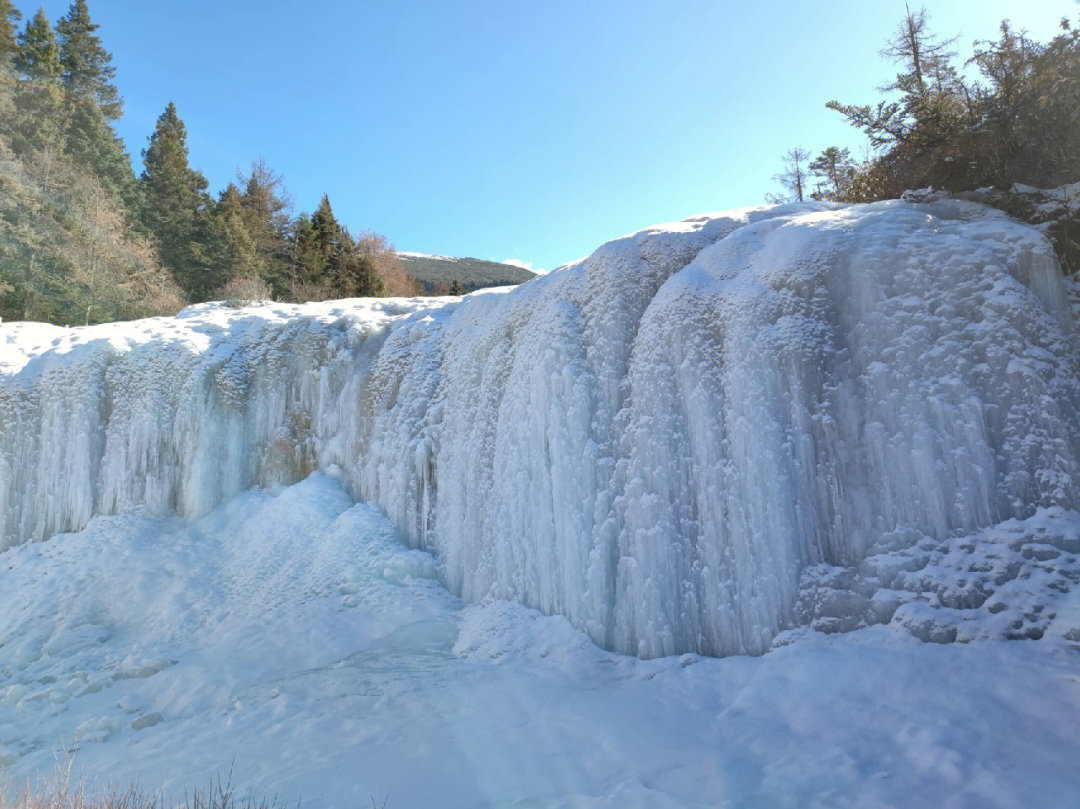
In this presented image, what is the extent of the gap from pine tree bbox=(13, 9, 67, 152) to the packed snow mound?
2239 centimetres

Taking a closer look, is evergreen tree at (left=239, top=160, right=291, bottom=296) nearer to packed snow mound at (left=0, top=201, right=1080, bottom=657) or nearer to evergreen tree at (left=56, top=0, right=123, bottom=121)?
evergreen tree at (left=56, top=0, right=123, bottom=121)

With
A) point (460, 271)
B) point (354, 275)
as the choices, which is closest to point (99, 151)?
point (354, 275)

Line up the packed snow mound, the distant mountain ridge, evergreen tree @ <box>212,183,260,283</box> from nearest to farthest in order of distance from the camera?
the packed snow mound → evergreen tree @ <box>212,183,260,283</box> → the distant mountain ridge

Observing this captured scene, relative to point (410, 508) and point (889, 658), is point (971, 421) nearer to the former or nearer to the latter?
point (889, 658)

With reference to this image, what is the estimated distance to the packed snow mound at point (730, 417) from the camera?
209 inches

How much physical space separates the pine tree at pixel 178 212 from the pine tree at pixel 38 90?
13.1 feet

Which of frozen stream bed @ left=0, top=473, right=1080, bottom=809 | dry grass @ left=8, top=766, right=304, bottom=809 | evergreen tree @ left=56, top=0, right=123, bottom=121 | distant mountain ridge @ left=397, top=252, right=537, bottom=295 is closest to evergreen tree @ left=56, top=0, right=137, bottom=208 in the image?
evergreen tree @ left=56, top=0, right=123, bottom=121

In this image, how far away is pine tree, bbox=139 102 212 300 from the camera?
26594mm

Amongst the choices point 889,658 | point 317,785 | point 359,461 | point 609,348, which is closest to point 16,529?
point 359,461

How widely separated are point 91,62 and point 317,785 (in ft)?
136

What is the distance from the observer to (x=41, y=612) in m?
9.12

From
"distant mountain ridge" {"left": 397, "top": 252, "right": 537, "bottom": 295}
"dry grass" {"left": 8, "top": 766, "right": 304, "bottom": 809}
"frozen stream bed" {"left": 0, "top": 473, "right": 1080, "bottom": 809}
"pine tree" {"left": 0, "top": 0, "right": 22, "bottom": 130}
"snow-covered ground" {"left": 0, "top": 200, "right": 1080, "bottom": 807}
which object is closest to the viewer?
"dry grass" {"left": 8, "top": 766, "right": 304, "bottom": 809}

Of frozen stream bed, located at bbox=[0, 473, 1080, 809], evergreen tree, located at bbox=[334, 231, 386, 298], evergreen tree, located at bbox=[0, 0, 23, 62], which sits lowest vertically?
frozen stream bed, located at bbox=[0, 473, 1080, 809]

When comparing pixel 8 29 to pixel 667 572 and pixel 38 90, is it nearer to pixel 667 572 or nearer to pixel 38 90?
pixel 38 90
